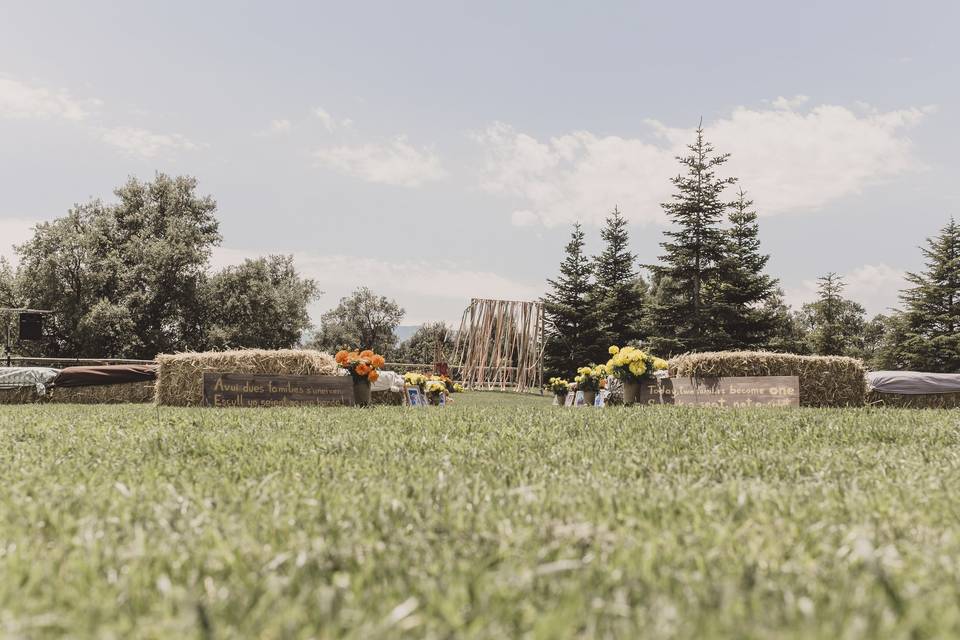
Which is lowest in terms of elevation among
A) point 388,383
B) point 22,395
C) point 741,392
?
point 22,395

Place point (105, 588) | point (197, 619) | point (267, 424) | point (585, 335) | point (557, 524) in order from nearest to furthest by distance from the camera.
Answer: point (197, 619), point (105, 588), point (557, 524), point (267, 424), point (585, 335)

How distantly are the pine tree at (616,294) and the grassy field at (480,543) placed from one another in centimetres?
2602

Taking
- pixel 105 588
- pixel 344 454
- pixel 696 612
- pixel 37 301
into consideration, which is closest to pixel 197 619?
pixel 105 588

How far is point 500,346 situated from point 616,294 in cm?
856

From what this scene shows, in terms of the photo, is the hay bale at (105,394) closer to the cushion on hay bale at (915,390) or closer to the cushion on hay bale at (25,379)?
the cushion on hay bale at (25,379)

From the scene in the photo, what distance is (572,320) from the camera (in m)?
30.0

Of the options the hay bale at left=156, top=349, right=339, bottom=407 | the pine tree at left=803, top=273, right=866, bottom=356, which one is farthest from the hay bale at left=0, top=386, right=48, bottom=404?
the pine tree at left=803, top=273, right=866, bottom=356

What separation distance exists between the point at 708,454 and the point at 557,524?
Answer: 1.69 meters

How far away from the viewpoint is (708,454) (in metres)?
3.12

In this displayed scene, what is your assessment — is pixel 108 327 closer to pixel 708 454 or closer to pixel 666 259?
pixel 666 259

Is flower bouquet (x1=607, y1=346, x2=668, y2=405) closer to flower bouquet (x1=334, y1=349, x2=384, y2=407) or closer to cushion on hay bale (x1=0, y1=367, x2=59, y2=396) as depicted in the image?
flower bouquet (x1=334, y1=349, x2=384, y2=407)

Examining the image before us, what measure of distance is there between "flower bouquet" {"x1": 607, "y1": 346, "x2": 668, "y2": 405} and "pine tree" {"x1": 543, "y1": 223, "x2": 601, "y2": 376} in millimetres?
19817

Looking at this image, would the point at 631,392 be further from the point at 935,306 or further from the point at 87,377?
the point at 935,306

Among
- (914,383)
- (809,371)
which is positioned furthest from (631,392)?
(914,383)
